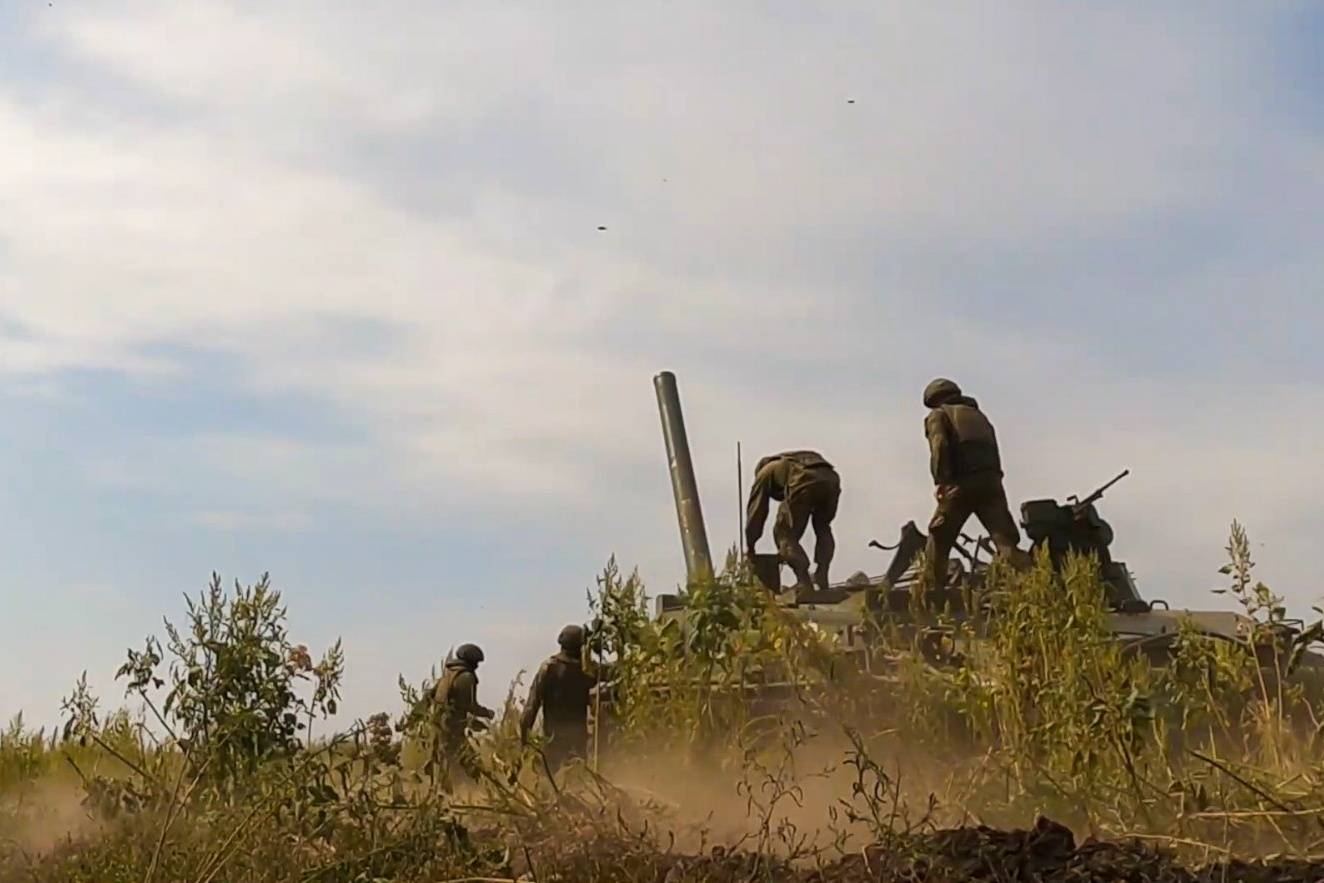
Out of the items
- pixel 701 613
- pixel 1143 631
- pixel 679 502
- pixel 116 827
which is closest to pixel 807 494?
pixel 679 502

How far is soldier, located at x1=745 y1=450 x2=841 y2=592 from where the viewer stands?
11719 millimetres

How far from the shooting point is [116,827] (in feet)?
23.9

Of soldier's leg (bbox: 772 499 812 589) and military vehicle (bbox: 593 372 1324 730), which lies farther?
soldier's leg (bbox: 772 499 812 589)

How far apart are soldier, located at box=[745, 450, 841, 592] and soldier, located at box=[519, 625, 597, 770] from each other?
6.84 ft

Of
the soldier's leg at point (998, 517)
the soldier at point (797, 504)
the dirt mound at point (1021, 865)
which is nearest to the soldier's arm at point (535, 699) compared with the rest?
the soldier at point (797, 504)

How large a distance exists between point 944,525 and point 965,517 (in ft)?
0.58

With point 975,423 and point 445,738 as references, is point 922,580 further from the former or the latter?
point 445,738

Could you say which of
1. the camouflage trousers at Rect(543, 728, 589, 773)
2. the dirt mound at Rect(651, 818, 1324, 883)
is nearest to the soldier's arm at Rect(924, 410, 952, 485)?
the camouflage trousers at Rect(543, 728, 589, 773)

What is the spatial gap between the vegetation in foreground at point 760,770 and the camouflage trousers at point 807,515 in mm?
2845

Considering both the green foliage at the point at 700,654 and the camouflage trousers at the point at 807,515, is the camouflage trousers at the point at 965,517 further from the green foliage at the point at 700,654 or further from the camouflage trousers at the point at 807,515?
the green foliage at the point at 700,654

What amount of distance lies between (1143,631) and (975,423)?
1660 mm

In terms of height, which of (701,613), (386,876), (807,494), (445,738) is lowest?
(386,876)

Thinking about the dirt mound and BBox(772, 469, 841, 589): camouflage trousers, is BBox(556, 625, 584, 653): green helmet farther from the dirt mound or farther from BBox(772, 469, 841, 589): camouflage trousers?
the dirt mound

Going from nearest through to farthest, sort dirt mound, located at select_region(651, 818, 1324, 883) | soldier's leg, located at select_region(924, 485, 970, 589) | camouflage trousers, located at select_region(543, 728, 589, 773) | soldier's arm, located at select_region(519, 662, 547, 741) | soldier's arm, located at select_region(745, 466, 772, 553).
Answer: dirt mound, located at select_region(651, 818, 1324, 883)
camouflage trousers, located at select_region(543, 728, 589, 773)
soldier's arm, located at select_region(519, 662, 547, 741)
soldier's leg, located at select_region(924, 485, 970, 589)
soldier's arm, located at select_region(745, 466, 772, 553)
